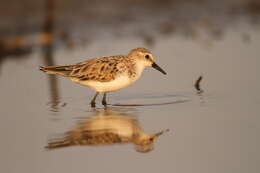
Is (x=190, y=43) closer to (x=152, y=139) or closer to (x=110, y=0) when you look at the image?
(x=110, y=0)

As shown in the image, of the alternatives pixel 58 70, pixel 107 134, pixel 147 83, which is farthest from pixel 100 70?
pixel 107 134

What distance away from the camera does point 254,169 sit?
25.8ft

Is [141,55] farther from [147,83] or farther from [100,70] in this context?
[147,83]

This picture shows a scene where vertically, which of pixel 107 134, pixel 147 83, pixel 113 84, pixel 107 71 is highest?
pixel 107 71

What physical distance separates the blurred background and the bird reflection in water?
162 millimetres

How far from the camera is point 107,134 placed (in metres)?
9.49

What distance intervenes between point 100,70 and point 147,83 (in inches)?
59.8

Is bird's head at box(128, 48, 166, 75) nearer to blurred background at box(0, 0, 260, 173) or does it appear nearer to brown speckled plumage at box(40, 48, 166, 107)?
brown speckled plumage at box(40, 48, 166, 107)

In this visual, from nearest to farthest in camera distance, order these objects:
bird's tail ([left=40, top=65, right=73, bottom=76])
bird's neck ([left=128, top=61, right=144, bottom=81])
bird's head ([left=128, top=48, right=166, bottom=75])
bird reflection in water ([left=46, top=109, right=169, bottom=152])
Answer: bird reflection in water ([left=46, top=109, right=169, bottom=152])
bird's neck ([left=128, top=61, right=144, bottom=81])
bird's tail ([left=40, top=65, right=73, bottom=76])
bird's head ([left=128, top=48, right=166, bottom=75])

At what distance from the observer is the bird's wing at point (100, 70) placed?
38.6 feet

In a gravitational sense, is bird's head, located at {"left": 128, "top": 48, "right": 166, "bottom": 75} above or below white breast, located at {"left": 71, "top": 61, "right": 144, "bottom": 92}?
above

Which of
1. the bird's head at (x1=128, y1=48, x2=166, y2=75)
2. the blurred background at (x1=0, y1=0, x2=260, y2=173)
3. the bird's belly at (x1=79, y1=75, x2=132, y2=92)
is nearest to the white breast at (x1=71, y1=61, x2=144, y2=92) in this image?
the bird's belly at (x1=79, y1=75, x2=132, y2=92)

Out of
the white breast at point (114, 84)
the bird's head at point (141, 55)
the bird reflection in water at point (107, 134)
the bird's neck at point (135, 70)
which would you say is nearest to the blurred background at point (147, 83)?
the bird reflection in water at point (107, 134)

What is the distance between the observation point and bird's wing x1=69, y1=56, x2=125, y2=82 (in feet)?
38.6
